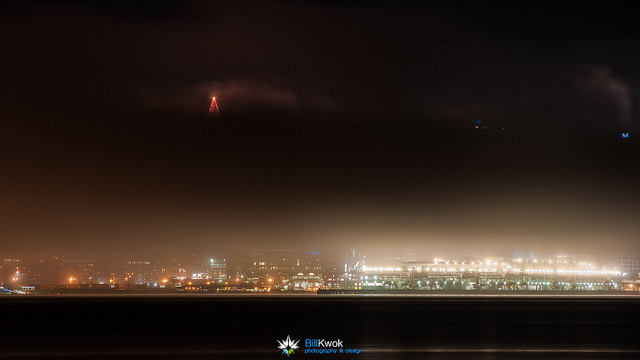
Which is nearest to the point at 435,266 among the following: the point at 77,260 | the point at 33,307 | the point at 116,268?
the point at 116,268

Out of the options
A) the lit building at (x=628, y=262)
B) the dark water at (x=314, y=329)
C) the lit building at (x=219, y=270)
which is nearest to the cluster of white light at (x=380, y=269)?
the lit building at (x=219, y=270)

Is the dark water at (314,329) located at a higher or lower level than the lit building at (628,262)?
lower

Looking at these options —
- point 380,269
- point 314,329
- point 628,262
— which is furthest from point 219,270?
point 628,262

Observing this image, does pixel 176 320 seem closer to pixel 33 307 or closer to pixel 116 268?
pixel 33 307

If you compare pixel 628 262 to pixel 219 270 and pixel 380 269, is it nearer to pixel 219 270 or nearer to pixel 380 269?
pixel 380 269

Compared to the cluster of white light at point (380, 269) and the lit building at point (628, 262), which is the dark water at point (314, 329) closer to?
the cluster of white light at point (380, 269)

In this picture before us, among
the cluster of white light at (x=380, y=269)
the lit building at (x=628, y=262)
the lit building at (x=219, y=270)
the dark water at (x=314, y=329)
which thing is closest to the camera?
the dark water at (x=314, y=329)

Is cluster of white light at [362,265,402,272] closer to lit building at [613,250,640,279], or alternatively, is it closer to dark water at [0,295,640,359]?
dark water at [0,295,640,359]

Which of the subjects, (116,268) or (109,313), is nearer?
(109,313)

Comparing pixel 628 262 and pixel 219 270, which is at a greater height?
pixel 628 262
